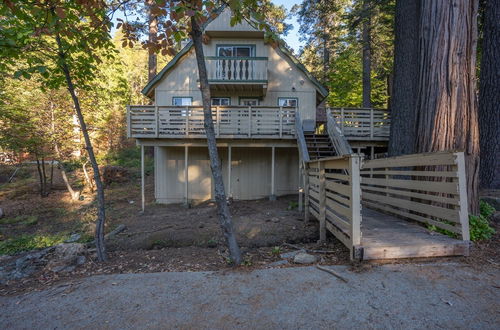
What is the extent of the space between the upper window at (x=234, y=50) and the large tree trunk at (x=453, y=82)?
324 inches

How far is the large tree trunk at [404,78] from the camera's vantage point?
709 centimetres

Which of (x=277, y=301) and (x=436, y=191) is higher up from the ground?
(x=436, y=191)

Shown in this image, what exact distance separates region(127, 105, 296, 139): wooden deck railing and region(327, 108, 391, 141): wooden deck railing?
7.15ft

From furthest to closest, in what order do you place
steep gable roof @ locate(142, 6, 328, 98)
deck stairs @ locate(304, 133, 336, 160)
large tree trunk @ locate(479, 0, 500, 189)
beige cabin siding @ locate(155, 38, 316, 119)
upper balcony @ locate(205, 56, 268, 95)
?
beige cabin siding @ locate(155, 38, 316, 119), steep gable roof @ locate(142, 6, 328, 98), upper balcony @ locate(205, 56, 268, 95), deck stairs @ locate(304, 133, 336, 160), large tree trunk @ locate(479, 0, 500, 189)

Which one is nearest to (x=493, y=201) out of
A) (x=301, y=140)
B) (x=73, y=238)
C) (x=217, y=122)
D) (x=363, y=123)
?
(x=301, y=140)

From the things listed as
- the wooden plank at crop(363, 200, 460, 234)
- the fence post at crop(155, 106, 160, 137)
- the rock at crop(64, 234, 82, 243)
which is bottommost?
the rock at crop(64, 234, 82, 243)

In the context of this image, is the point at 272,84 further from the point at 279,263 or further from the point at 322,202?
A: the point at 279,263

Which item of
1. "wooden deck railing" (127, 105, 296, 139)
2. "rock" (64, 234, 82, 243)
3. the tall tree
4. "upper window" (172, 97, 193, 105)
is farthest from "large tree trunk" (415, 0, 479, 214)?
"upper window" (172, 97, 193, 105)

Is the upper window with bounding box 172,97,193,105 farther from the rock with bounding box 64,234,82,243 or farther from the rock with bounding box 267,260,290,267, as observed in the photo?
the rock with bounding box 267,260,290,267

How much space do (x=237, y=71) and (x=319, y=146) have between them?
15.9 ft

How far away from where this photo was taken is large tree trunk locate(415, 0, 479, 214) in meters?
4.28

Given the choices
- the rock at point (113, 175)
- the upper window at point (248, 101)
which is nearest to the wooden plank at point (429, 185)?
the upper window at point (248, 101)

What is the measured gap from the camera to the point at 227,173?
11.6 metres

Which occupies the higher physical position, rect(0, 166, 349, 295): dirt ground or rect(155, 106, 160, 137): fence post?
rect(155, 106, 160, 137): fence post
